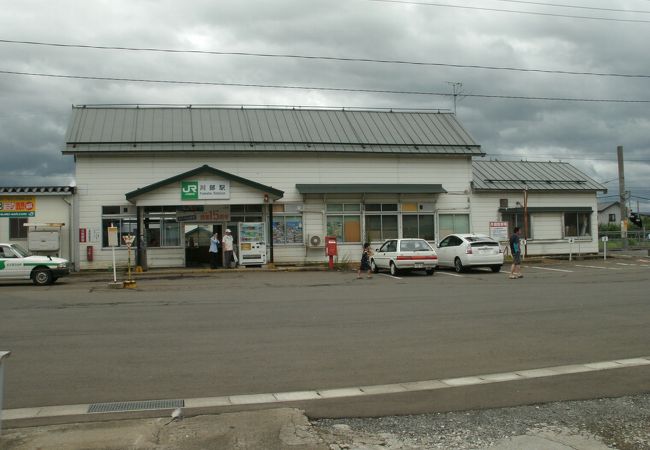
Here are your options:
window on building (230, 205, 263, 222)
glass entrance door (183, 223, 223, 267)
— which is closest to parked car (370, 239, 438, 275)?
window on building (230, 205, 263, 222)

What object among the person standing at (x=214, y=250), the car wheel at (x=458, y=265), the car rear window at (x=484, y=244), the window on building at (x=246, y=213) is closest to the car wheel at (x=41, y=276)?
the person standing at (x=214, y=250)

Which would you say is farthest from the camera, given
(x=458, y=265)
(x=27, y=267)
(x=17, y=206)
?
(x=17, y=206)

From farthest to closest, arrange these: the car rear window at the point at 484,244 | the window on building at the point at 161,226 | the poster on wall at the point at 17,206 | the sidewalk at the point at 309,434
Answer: the window on building at the point at 161,226
the poster on wall at the point at 17,206
the car rear window at the point at 484,244
the sidewalk at the point at 309,434

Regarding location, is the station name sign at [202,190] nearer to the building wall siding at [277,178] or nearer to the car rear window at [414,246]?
the building wall siding at [277,178]

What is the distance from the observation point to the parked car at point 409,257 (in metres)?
23.3

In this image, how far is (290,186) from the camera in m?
29.2

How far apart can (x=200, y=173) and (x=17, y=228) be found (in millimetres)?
8390

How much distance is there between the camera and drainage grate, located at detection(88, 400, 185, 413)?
20.6ft

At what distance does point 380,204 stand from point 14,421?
82.7 ft

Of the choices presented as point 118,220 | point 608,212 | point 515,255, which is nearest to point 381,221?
point 515,255

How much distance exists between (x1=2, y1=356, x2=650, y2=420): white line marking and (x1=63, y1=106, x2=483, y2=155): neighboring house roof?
2247 centimetres

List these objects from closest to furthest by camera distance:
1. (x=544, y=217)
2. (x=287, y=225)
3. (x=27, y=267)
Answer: (x=27, y=267) < (x=287, y=225) < (x=544, y=217)

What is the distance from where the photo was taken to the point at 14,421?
593 centimetres

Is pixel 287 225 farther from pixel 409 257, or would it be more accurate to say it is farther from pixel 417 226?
pixel 409 257
